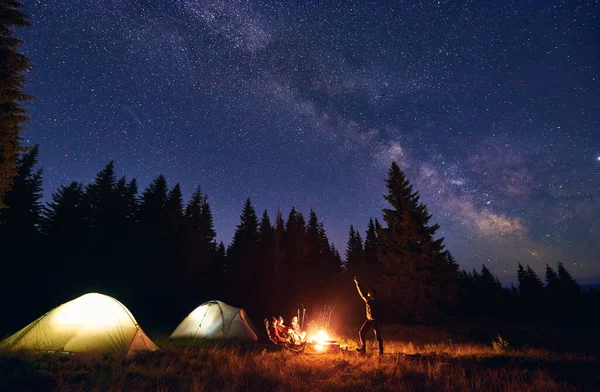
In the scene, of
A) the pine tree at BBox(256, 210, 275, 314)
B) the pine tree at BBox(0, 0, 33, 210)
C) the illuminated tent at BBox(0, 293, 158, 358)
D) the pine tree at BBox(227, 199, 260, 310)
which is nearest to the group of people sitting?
the illuminated tent at BBox(0, 293, 158, 358)

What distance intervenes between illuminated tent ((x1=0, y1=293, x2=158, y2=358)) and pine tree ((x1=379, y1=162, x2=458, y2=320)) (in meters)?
20.3

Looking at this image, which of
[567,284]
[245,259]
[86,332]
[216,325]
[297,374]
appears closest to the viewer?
[297,374]

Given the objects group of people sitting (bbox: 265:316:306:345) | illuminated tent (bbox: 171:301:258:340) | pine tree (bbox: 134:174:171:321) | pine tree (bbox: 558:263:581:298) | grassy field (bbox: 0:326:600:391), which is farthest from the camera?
pine tree (bbox: 558:263:581:298)

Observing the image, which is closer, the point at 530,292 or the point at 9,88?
the point at 9,88

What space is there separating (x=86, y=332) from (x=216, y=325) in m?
6.88

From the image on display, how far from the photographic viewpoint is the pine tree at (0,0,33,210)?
38.5ft

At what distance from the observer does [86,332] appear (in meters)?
9.30

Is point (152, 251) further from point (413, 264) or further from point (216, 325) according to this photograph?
point (413, 264)

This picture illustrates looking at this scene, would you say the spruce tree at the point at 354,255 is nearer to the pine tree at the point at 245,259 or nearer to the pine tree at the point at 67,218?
the pine tree at the point at 245,259

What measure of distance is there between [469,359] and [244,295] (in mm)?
33170

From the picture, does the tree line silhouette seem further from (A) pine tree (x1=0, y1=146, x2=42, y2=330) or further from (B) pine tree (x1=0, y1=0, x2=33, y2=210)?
(B) pine tree (x1=0, y1=0, x2=33, y2=210)

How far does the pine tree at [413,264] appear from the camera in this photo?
22969 millimetres

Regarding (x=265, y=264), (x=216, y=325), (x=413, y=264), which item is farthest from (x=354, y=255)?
(x=216, y=325)

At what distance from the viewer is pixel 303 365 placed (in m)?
7.87
